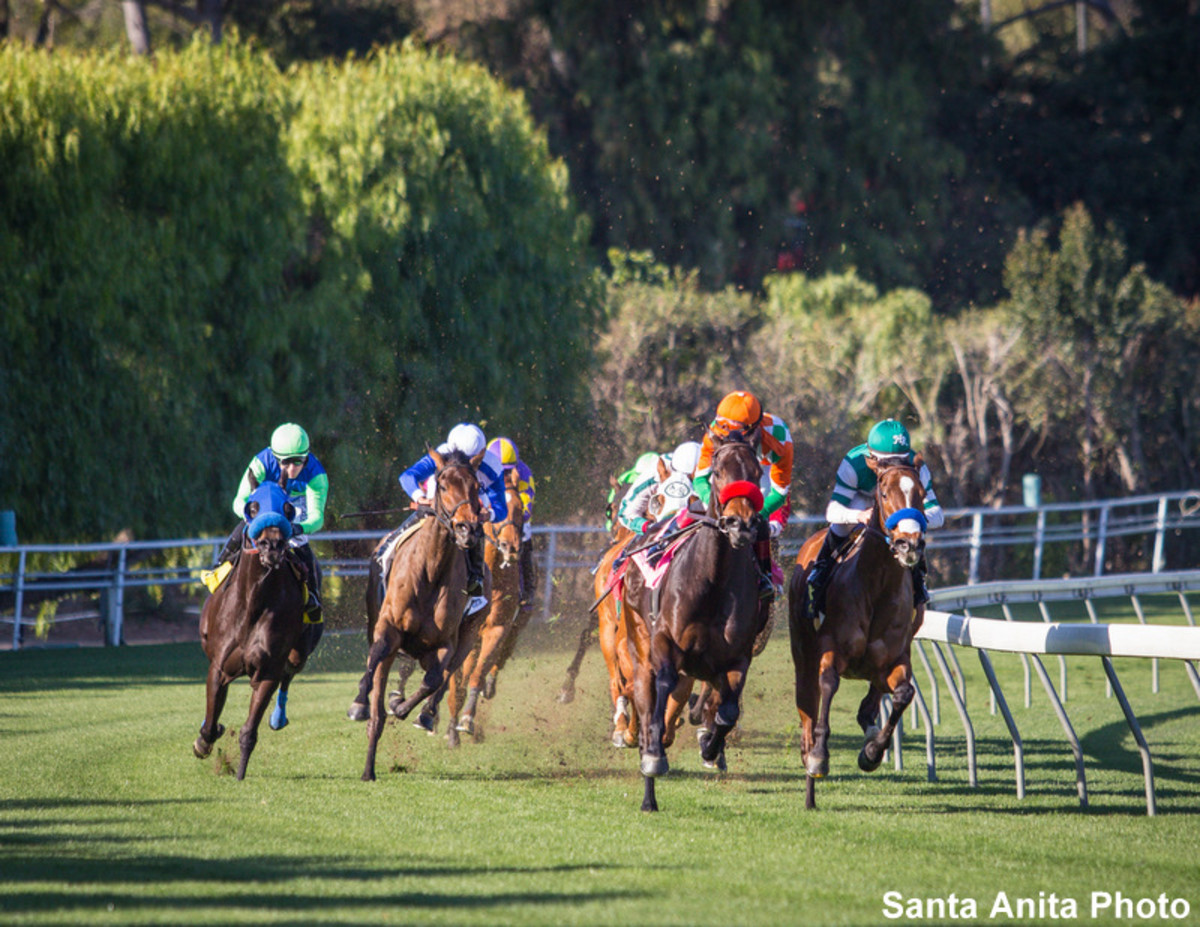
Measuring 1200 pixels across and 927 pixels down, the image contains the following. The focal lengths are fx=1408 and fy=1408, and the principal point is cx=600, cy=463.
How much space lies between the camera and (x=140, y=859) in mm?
5859

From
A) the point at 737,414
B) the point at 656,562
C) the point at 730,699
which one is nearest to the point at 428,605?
the point at 656,562

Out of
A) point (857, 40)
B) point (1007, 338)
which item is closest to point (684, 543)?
point (1007, 338)

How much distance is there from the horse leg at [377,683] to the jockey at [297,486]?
1.34ft

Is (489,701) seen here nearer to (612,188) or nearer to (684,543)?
(684,543)

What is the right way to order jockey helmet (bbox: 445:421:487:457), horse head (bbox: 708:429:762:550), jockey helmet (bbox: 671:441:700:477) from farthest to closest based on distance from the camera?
1. jockey helmet (bbox: 445:421:487:457)
2. jockey helmet (bbox: 671:441:700:477)
3. horse head (bbox: 708:429:762:550)

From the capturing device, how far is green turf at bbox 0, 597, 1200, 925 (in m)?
5.21

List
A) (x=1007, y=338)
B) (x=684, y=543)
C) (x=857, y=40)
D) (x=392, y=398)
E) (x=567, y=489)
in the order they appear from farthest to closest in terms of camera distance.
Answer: (x=857, y=40)
(x=1007, y=338)
(x=567, y=489)
(x=392, y=398)
(x=684, y=543)

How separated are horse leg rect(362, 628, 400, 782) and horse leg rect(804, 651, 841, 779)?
2495 millimetres

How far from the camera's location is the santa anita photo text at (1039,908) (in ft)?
16.6

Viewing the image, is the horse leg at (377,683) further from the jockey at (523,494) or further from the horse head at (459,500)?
the jockey at (523,494)

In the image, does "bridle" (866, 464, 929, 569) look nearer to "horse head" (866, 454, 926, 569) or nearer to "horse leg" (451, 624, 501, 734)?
"horse head" (866, 454, 926, 569)

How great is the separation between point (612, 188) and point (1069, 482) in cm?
1161

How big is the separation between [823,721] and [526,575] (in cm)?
391

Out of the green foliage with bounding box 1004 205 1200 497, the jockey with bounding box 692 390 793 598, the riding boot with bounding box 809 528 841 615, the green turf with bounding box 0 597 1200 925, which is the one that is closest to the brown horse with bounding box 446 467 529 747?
the green turf with bounding box 0 597 1200 925
